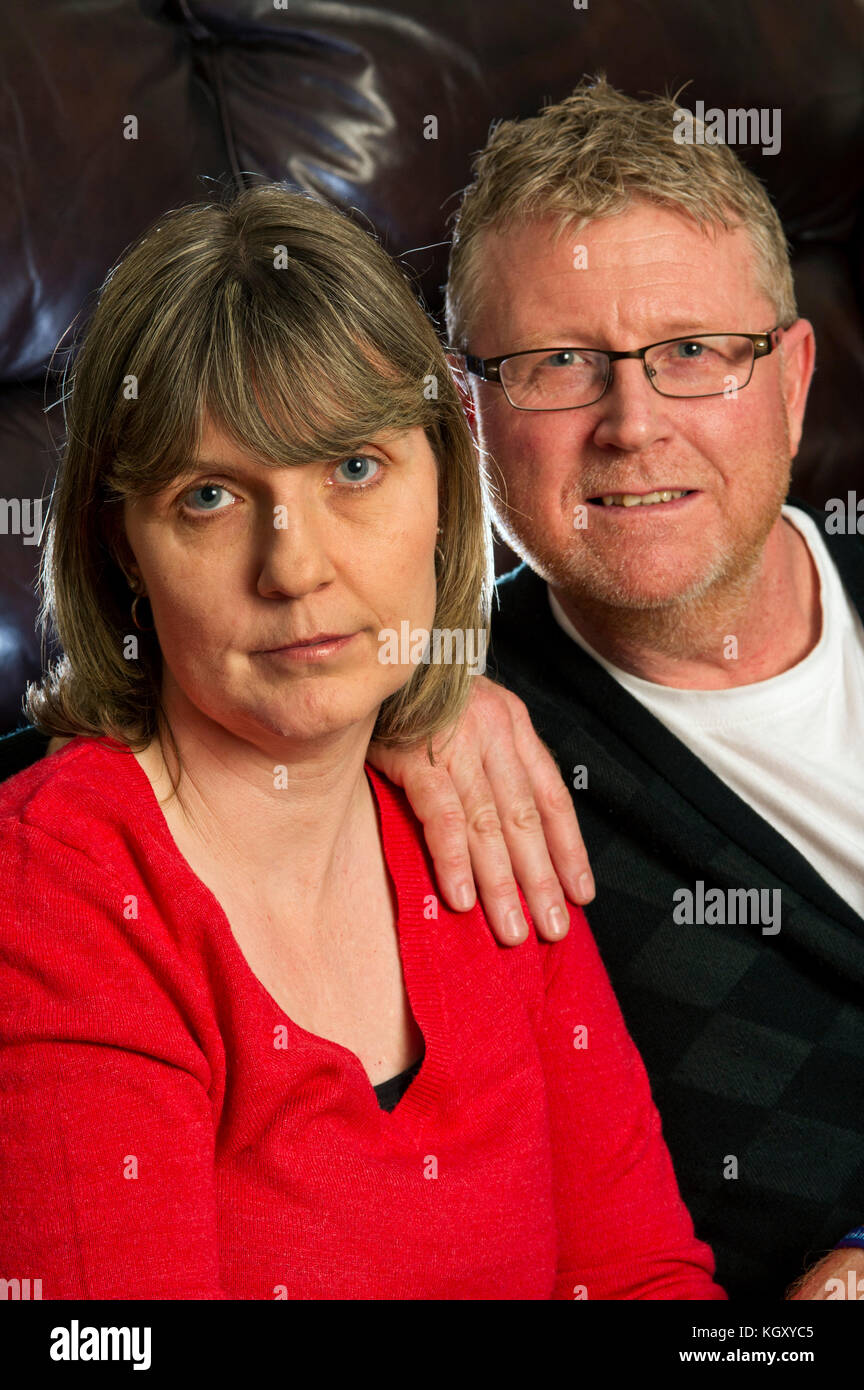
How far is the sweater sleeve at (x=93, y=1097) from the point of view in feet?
2.91

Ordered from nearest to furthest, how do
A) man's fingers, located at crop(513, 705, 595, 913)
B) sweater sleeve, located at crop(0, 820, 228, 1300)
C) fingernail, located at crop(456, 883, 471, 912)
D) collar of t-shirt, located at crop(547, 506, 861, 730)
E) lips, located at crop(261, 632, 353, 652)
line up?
sweater sleeve, located at crop(0, 820, 228, 1300) < lips, located at crop(261, 632, 353, 652) < fingernail, located at crop(456, 883, 471, 912) < man's fingers, located at crop(513, 705, 595, 913) < collar of t-shirt, located at crop(547, 506, 861, 730)

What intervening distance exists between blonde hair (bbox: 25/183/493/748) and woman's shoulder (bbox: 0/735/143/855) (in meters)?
0.05

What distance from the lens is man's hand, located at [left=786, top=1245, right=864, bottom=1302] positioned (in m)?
1.26

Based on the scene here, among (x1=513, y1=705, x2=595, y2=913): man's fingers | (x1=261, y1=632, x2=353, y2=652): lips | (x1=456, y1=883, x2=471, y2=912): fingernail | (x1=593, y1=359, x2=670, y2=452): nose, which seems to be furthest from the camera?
(x1=593, y1=359, x2=670, y2=452): nose

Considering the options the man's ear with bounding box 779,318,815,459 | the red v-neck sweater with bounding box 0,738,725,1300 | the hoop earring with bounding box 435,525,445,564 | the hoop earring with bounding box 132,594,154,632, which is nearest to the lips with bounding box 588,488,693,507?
the man's ear with bounding box 779,318,815,459

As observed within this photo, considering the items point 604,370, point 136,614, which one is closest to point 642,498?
point 604,370

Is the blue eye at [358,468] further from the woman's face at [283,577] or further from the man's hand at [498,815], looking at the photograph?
the man's hand at [498,815]

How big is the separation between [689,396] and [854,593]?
38cm

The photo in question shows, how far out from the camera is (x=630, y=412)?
148 cm

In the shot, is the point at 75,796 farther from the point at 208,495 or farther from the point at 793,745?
the point at 793,745

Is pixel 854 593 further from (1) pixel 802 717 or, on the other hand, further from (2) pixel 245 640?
(2) pixel 245 640

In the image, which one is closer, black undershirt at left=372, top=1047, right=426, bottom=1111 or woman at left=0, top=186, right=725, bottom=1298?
woman at left=0, top=186, right=725, bottom=1298

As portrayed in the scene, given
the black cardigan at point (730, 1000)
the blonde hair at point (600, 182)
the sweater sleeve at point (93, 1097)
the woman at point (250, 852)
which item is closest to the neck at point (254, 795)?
the woman at point (250, 852)

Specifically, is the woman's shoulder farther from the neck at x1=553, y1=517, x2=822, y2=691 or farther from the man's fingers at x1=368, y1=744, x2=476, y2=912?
the neck at x1=553, y1=517, x2=822, y2=691
